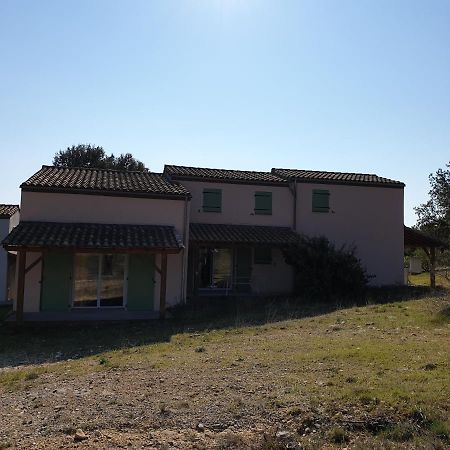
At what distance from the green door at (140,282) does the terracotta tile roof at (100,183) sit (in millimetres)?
2479

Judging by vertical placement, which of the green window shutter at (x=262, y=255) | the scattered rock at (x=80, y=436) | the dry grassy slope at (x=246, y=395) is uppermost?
the green window shutter at (x=262, y=255)

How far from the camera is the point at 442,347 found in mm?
→ 9266

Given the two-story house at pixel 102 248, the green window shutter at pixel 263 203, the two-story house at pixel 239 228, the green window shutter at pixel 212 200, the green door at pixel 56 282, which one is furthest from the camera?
the green window shutter at pixel 263 203

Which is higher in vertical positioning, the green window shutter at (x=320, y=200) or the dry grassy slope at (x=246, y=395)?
the green window shutter at (x=320, y=200)

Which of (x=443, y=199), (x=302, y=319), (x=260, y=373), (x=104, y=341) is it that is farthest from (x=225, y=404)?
(x=443, y=199)

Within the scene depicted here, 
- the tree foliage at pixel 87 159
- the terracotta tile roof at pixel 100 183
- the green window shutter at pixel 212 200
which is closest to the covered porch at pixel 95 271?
the terracotta tile roof at pixel 100 183

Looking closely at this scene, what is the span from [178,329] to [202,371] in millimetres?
5976

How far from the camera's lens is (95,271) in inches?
691

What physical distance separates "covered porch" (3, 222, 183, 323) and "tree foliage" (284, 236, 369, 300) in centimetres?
574

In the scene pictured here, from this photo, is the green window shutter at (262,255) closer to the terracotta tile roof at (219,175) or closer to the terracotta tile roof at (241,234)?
the terracotta tile roof at (241,234)

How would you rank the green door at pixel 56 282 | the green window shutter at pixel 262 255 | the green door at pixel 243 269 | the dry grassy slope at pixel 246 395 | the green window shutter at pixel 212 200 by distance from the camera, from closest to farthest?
the dry grassy slope at pixel 246 395, the green door at pixel 56 282, the green door at pixel 243 269, the green window shutter at pixel 262 255, the green window shutter at pixel 212 200

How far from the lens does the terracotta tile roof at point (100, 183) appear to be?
17.8m

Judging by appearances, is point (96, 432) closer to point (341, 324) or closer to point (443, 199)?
point (341, 324)

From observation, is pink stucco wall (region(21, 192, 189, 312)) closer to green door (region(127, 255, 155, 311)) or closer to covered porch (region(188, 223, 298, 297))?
green door (region(127, 255, 155, 311))
